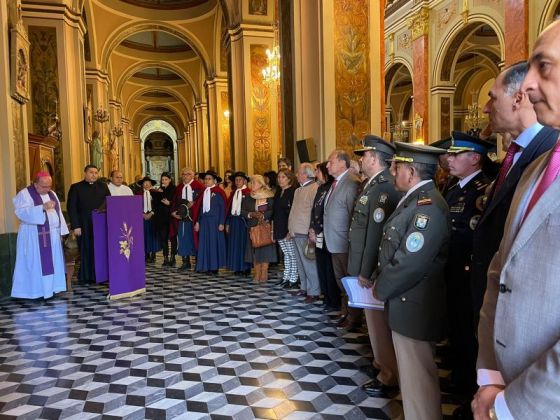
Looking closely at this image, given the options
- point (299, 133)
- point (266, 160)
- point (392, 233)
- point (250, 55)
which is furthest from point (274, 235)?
point (250, 55)

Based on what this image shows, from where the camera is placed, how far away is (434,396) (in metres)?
2.42

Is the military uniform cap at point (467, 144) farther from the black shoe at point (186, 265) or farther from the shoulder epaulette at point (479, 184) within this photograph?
the black shoe at point (186, 265)

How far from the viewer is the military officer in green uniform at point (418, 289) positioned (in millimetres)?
2377

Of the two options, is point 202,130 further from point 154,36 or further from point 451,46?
point 451,46

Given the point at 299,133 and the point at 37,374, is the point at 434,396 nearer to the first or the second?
the point at 37,374

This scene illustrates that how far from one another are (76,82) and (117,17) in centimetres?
874

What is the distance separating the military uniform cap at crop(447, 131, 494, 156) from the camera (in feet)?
9.29

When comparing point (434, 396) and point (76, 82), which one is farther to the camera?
point (76, 82)

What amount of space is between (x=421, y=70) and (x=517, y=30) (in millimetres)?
5966

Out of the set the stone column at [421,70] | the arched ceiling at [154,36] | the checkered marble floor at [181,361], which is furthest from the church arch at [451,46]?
the checkered marble floor at [181,361]

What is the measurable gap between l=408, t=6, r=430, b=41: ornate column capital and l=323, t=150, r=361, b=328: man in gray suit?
12.5 metres

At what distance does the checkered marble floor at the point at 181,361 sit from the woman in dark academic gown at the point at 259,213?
967 millimetres

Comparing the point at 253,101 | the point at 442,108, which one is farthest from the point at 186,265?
the point at 442,108

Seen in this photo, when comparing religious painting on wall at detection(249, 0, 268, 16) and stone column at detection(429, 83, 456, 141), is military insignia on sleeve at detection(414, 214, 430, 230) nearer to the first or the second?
religious painting on wall at detection(249, 0, 268, 16)
